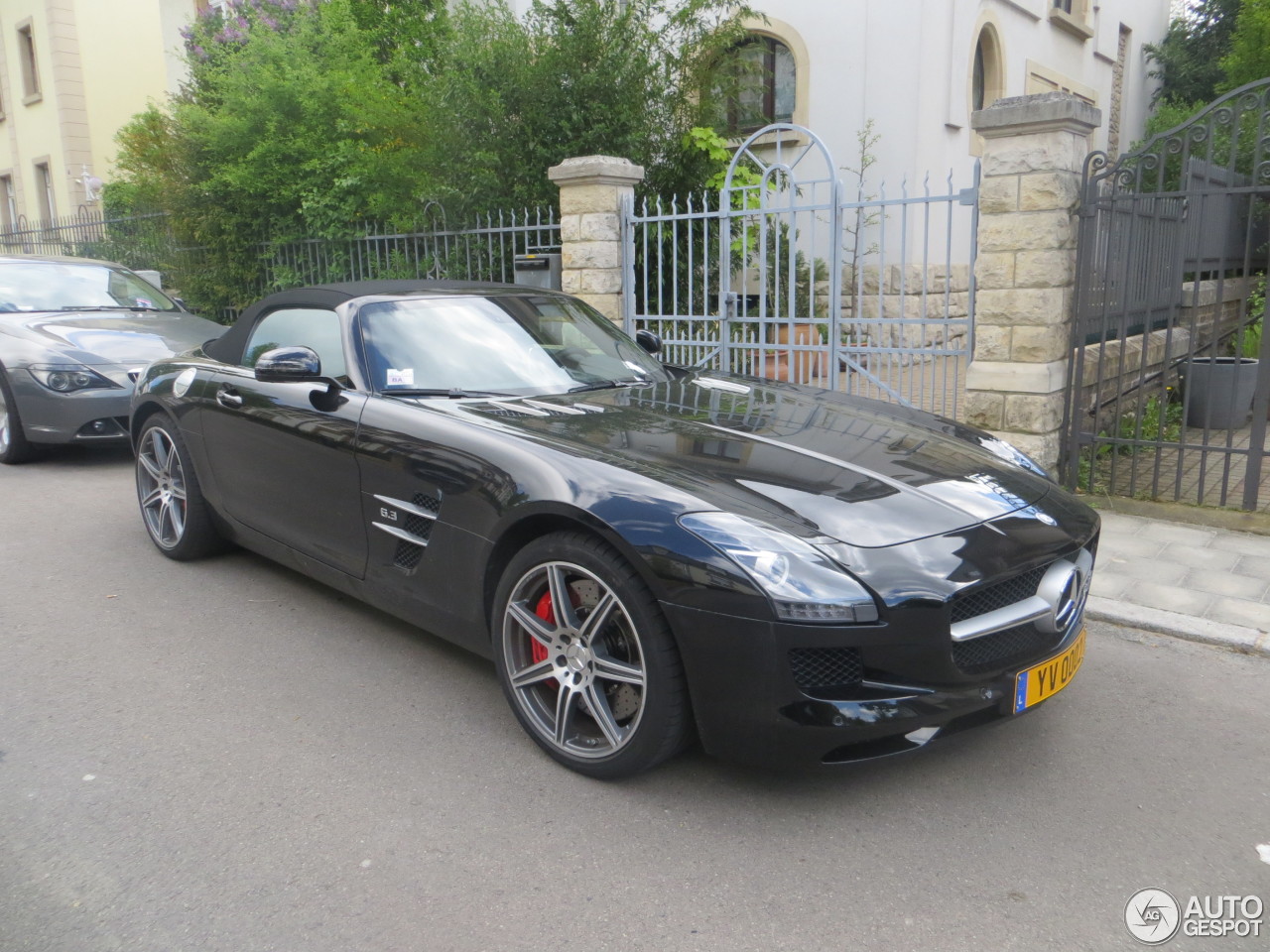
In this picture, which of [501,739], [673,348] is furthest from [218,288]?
[501,739]

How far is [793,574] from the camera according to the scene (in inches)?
105

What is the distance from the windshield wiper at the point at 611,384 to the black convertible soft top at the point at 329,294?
71 centimetres

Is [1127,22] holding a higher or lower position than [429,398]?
higher

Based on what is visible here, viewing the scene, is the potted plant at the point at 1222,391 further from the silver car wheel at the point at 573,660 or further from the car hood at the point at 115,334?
the car hood at the point at 115,334

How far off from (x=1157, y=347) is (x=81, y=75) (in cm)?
2493

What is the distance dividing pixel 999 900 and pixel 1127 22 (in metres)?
20.3

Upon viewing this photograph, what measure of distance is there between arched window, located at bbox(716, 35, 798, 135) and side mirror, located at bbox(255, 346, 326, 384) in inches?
348

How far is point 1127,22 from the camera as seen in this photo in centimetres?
1869

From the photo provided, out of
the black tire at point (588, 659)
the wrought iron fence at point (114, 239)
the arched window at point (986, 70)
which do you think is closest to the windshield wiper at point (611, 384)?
the black tire at point (588, 659)

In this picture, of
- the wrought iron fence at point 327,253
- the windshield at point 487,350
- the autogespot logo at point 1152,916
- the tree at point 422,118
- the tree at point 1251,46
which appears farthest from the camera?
the tree at point 1251,46

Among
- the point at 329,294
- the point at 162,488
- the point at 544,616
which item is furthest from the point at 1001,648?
the point at 162,488

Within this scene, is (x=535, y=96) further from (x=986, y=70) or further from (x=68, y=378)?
(x=986, y=70)

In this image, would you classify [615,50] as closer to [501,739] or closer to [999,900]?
[501,739]

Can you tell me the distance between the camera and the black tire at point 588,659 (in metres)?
2.82
